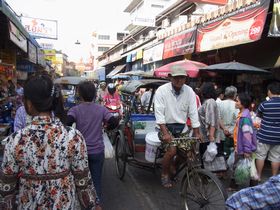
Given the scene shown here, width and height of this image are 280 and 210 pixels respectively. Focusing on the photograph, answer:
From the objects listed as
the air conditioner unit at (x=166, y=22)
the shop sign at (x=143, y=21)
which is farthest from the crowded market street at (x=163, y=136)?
the air conditioner unit at (x=166, y=22)

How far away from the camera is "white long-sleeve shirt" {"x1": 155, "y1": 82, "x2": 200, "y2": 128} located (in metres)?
4.88

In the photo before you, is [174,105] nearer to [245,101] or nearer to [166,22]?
[245,101]

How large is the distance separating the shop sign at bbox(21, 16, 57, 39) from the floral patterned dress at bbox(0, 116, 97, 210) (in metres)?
22.3

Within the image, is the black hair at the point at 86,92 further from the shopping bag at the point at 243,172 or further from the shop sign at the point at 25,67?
the shop sign at the point at 25,67

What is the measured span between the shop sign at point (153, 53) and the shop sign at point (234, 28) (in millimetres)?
4752

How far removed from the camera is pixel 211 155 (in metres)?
5.52

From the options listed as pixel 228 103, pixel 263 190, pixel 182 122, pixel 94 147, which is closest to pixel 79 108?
pixel 94 147

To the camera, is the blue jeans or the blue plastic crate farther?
the blue plastic crate

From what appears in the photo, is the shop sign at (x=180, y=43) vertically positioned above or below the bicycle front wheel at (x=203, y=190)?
above

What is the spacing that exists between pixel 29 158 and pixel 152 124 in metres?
4.62

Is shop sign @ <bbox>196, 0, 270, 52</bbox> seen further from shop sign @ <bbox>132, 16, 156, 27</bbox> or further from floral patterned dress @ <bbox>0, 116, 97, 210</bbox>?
shop sign @ <bbox>132, 16, 156, 27</bbox>

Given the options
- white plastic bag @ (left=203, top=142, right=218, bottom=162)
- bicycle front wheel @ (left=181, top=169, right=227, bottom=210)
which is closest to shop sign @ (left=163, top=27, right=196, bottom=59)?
white plastic bag @ (left=203, top=142, right=218, bottom=162)

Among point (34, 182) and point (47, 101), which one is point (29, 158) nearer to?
point (34, 182)

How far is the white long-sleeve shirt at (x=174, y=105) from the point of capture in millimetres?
4883
